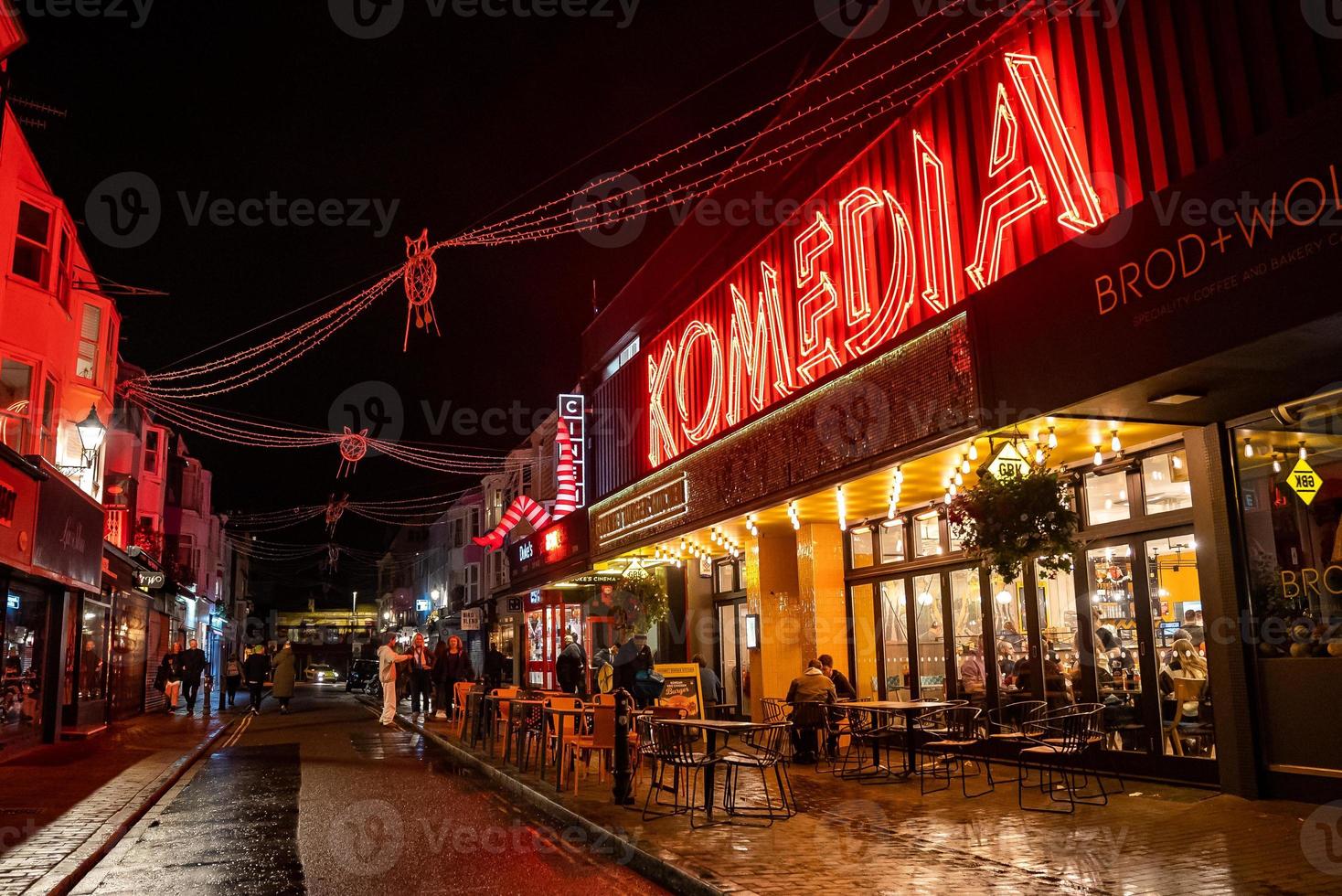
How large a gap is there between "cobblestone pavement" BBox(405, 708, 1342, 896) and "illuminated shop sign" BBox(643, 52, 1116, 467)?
484cm

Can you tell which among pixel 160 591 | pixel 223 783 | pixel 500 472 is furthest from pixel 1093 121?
pixel 500 472

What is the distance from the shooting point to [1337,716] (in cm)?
825

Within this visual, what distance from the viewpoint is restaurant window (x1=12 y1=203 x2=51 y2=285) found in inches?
665

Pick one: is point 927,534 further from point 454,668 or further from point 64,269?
point 64,269

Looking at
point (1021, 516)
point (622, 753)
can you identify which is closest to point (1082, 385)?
point (1021, 516)

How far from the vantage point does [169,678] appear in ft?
90.1

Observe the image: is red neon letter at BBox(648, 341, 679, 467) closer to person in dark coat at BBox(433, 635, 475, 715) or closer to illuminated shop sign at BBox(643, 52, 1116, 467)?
illuminated shop sign at BBox(643, 52, 1116, 467)

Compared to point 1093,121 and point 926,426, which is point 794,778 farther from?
point 1093,121

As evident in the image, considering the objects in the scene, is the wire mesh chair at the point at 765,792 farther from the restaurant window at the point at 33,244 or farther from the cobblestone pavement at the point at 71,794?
the restaurant window at the point at 33,244

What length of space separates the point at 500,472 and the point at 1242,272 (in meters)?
39.0

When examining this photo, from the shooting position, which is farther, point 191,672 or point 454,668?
point 191,672

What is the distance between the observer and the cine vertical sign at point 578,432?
85.3 feet

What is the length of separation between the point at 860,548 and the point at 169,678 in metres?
21.2

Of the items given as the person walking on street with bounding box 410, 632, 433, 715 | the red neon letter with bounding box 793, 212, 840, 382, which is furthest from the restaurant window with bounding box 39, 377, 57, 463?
the red neon letter with bounding box 793, 212, 840, 382
